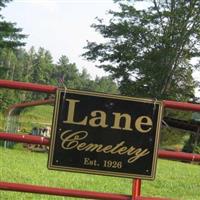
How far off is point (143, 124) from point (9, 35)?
1418 inches

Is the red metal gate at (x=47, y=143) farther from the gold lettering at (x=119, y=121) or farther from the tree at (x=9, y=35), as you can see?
the tree at (x=9, y=35)

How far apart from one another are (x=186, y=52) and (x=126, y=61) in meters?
4.70

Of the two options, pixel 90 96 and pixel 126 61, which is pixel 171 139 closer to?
pixel 126 61

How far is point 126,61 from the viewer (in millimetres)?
45156

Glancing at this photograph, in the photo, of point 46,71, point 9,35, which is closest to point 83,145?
point 9,35

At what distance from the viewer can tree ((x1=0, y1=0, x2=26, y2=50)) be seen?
3930 centimetres

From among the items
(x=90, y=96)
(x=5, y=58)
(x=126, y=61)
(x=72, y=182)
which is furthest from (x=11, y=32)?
(x=5, y=58)

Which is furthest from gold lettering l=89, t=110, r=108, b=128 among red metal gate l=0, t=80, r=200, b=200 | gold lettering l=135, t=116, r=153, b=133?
red metal gate l=0, t=80, r=200, b=200

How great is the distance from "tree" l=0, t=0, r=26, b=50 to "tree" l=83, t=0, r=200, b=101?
24.4ft

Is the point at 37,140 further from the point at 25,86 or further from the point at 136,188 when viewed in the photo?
the point at 136,188

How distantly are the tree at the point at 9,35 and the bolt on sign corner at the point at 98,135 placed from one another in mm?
34312

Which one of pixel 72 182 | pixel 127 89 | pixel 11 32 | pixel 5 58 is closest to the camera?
pixel 72 182

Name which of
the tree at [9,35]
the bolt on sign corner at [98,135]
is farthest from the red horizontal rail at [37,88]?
the tree at [9,35]

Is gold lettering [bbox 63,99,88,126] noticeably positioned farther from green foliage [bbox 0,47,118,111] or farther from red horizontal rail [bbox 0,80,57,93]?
green foliage [bbox 0,47,118,111]
